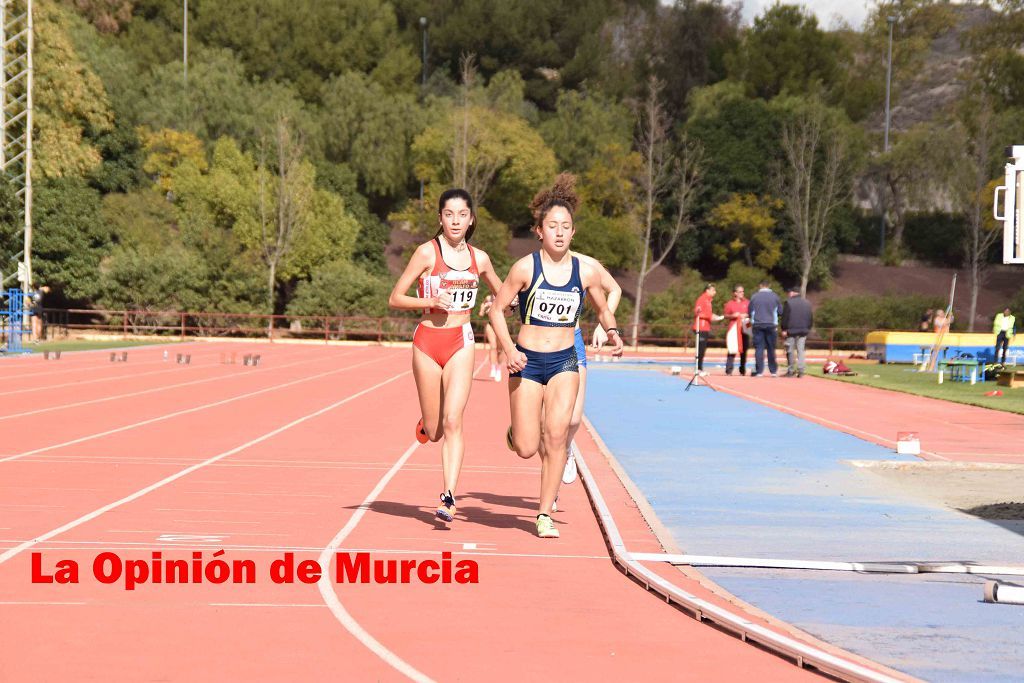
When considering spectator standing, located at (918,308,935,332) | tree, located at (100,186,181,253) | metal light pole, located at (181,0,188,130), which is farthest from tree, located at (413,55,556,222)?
spectator standing, located at (918,308,935,332)

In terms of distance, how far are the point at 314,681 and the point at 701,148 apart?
220 feet

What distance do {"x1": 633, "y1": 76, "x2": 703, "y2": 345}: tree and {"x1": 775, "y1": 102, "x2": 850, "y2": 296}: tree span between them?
479 centimetres

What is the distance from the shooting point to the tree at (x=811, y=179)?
67.8 m

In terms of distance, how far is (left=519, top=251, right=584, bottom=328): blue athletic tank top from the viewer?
8.77 m

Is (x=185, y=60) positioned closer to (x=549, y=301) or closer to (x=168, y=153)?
(x=168, y=153)

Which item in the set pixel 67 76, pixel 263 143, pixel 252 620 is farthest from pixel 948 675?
pixel 263 143

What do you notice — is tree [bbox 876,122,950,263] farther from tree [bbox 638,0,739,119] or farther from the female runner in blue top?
the female runner in blue top

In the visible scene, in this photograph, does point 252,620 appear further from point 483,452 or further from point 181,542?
point 483,452

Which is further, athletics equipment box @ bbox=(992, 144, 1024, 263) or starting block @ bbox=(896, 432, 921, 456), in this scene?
starting block @ bbox=(896, 432, 921, 456)

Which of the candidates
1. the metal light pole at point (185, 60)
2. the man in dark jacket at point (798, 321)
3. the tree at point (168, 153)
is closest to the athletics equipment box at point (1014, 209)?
the man in dark jacket at point (798, 321)

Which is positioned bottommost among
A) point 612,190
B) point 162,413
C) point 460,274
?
point 162,413

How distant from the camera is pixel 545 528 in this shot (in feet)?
28.7

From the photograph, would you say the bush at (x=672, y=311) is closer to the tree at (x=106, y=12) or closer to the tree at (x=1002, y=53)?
the tree at (x=1002, y=53)

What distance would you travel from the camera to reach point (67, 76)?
54.9m
